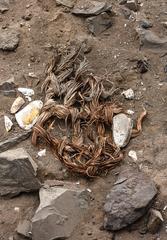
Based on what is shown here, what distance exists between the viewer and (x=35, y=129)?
411cm

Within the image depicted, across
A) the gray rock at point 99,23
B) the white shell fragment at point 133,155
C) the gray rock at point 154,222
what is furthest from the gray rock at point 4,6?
the gray rock at point 154,222

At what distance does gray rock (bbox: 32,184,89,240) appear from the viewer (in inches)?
141

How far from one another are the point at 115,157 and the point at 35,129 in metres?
0.53

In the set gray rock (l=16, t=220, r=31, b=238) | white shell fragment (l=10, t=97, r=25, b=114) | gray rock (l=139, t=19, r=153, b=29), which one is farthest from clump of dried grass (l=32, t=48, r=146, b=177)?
gray rock (l=139, t=19, r=153, b=29)

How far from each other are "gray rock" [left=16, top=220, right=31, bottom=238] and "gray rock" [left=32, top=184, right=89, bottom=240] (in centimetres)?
7

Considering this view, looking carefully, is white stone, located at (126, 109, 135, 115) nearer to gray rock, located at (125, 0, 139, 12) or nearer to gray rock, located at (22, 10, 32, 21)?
gray rock, located at (125, 0, 139, 12)

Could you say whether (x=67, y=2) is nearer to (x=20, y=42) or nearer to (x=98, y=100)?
(x=20, y=42)

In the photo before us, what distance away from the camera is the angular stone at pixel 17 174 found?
12.6ft

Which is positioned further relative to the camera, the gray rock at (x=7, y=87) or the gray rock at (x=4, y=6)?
the gray rock at (x=4, y=6)

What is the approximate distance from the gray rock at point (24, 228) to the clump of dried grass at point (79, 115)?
1.44 feet

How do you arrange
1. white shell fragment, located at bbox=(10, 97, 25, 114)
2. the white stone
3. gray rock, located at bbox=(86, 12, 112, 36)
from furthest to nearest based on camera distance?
gray rock, located at bbox=(86, 12, 112, 36) → white shell fragment, located at bbox=(10, 97, 25, 114) → the white stone

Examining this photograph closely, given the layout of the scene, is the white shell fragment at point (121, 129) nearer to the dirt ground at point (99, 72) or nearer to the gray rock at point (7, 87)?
the dirt ground at point (99, 72)

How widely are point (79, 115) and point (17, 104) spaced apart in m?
0.45

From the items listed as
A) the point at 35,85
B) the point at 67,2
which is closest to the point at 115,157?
the point at 35,85
